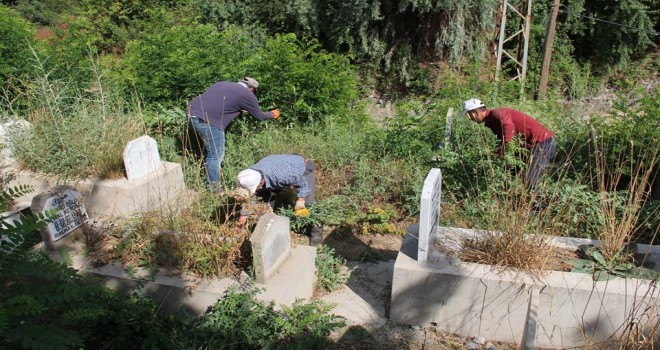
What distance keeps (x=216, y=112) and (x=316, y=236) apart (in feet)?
6.50

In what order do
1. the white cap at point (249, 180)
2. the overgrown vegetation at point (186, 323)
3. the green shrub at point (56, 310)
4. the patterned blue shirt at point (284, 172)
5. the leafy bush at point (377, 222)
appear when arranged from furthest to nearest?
the leafy bush at point (377, 222), the patterned blue shirt at point (284, 172), the white cap at point (249, 180), the overgrown vegetation at point (186, 323), the green shrub at point (56, 310)

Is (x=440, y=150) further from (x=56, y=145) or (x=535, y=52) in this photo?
(x=535, y=52)

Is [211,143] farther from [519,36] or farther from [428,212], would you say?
[519,36]

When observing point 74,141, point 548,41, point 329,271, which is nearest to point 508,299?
point 329,271

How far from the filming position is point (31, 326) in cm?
218

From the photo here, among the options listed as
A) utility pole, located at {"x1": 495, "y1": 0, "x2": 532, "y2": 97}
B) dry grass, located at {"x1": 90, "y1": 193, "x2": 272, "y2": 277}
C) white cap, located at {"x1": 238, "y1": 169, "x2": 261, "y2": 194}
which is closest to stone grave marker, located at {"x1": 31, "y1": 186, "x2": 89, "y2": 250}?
dry grass, located at {"x1": 90, "y1": 193, "x2": 272, "y2": 277}

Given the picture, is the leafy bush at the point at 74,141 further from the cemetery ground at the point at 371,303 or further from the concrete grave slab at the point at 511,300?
Result: the concrete grave slab at the point at 511,300

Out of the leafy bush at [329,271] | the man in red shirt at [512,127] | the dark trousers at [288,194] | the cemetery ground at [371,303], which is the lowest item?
the cemetery ground at [371,303]

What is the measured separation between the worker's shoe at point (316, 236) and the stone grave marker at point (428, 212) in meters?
1.45

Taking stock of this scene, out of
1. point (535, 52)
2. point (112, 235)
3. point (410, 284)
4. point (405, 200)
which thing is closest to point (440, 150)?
point (405, 200)

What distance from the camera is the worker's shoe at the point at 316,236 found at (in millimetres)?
4781

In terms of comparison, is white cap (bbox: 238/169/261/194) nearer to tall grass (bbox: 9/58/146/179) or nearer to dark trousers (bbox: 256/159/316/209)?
dark trousers (bbox: 256/159/316/209)

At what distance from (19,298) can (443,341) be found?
8.74 ft

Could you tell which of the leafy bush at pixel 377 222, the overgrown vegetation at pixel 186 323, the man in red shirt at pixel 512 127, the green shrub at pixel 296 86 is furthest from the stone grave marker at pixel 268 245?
the green shrub at pixel 296 86
